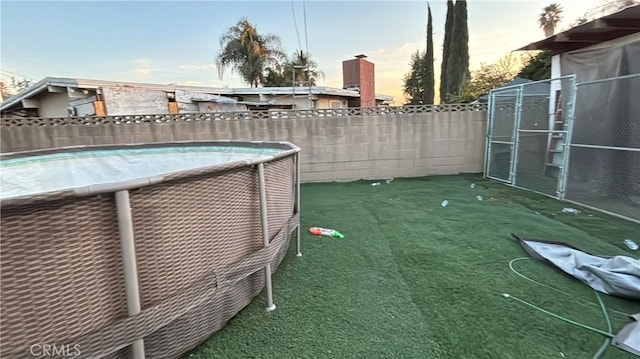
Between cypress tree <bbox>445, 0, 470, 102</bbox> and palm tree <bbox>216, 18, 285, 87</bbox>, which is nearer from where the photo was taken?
cypress tree <bbox>445, 0, 470, 102</bbox>

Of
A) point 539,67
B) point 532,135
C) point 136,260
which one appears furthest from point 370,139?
point 539,67

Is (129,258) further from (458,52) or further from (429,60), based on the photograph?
(429,60)

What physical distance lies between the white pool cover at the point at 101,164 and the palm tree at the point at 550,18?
22874 millimetres

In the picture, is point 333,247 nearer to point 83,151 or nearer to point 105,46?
point 83,151

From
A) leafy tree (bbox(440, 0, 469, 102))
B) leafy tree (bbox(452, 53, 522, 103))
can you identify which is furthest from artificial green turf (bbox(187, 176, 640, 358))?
leafy tree (bbox(452, 53, 522, 103))

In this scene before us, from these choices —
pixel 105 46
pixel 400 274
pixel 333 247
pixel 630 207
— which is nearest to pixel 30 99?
pixel 105 46

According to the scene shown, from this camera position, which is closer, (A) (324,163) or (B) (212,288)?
(B) (212,288)

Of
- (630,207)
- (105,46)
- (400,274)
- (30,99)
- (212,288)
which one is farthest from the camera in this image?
(105,46)

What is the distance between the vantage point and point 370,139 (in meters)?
6.29

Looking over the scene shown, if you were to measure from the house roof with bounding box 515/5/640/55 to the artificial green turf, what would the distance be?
2.43 m

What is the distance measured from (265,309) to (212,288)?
516mm

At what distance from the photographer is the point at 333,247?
2.94 metres

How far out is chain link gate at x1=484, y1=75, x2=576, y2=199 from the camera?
185 inches

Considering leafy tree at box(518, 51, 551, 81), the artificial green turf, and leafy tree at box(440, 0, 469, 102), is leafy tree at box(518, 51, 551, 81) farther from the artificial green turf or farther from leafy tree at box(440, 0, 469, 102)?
the artificial green turf
